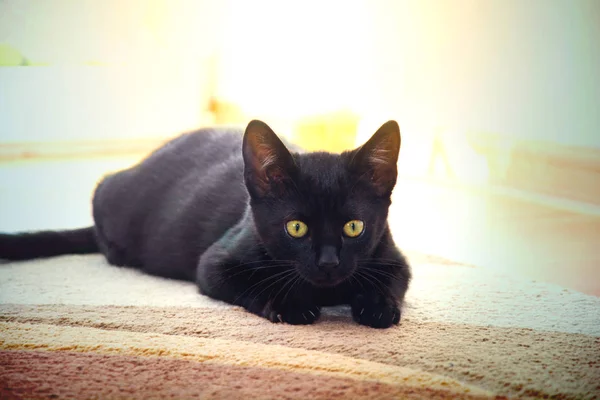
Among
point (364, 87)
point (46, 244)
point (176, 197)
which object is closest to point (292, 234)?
point (176, 197)

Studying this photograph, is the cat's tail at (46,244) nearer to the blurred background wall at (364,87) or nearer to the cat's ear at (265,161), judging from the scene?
the blurred background wall at (364,87)

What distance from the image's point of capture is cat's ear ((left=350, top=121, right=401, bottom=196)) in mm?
1327

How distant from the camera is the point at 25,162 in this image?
7.72 ft

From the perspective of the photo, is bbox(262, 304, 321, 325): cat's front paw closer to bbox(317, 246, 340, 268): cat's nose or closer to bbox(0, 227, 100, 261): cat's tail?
bbox(317, 246, 340, 268): cat's nose

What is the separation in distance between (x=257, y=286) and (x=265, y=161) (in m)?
0.31

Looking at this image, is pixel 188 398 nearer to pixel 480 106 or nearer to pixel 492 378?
pixel 492 378

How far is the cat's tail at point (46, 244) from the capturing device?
189 cm

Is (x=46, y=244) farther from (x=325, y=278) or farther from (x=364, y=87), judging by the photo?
(x=364, y=87)

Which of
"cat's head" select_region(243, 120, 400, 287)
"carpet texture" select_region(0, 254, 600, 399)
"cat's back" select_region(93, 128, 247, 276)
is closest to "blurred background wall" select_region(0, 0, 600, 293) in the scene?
"carpet texture" select_region(0, 254, 600, 399)

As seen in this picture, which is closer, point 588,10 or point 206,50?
point 588,10

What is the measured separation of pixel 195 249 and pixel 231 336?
0.55 m

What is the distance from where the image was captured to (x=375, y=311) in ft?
4.28

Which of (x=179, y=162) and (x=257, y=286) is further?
(x=179, y=162)

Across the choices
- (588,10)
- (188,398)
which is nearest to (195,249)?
(188,398)
